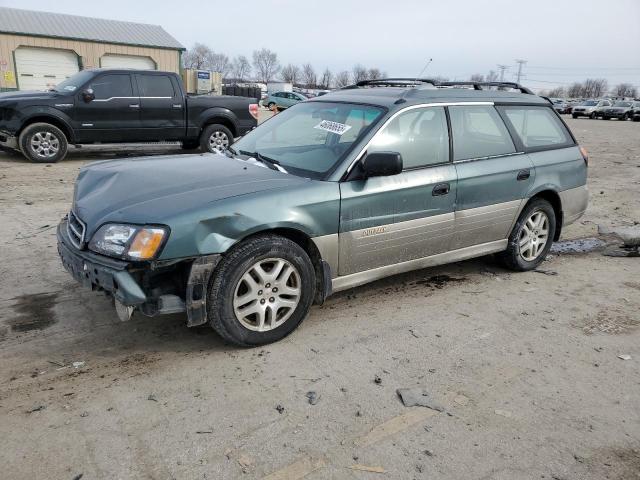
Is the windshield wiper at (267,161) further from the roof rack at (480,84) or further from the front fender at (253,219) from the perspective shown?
the roof rack at (480,84)

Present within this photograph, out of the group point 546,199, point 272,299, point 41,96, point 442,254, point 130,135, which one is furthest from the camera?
point 130,135

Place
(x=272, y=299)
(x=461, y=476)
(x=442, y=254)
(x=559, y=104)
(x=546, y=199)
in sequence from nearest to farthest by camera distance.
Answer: (x=461, y=476)
(x=272, y=299)
(x=442, y=254)
(x=546, y=199)
(x=559, y=104)

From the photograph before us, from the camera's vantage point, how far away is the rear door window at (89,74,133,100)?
10.2 metres

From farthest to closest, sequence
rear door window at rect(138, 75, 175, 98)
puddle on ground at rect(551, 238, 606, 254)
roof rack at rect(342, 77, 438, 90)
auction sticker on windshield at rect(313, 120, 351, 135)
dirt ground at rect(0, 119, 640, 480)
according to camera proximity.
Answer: rear door window at rect(138, 75, 175, 98)
puddle on ground at rect(551, 238, 606, 254)
roof rack at rect(342, 77, 438, 90)
auction sticker on windshield at rect(313, 120, 351, 135)
dirt ground at rect(0, 119, 640, 480)

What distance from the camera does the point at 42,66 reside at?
28734 millimetres

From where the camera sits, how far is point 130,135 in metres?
10.7

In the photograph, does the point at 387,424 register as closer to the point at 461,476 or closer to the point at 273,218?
the point at 461,476

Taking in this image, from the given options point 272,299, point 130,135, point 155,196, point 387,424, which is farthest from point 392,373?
point 130,135

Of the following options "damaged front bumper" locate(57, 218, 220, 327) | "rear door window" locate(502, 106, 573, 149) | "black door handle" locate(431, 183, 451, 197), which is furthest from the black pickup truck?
"damaged front bumper" locate(57, 218, 220, 327)

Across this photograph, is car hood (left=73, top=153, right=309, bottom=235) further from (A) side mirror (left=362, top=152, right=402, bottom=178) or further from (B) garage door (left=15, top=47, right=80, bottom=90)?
(B) garage door (left=15, top=47, right=80, bottom=90)

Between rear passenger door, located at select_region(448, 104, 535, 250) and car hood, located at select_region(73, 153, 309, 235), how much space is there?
1499 millimetres

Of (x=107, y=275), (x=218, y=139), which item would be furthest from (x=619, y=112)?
(x=107, y=275)

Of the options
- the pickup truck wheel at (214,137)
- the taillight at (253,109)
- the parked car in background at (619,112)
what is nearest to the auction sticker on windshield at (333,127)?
the pickup truck wheel at (214,137)

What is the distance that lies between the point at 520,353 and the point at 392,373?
3.17ft
